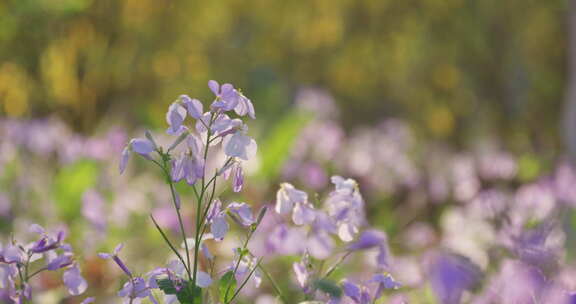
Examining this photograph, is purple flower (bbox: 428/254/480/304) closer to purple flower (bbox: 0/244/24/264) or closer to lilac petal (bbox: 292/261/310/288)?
lilac petal (bbox: 292/261/310/288)

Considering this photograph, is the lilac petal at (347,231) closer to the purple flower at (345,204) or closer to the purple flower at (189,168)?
the purple flower at (345,204)

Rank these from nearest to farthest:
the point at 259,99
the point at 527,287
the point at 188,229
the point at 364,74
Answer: the point at 527,287 < the point at 188,229 < the point at 259,99 < the point at 364,74

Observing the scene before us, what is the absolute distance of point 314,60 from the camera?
7000mm

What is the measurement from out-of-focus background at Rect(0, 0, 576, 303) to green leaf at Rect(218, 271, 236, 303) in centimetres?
49

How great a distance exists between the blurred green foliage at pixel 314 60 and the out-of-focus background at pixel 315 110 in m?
0.01

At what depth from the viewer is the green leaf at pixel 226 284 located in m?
1.10

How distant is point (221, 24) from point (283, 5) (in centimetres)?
65

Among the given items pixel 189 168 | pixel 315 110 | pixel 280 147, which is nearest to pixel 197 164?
pixel 189 168

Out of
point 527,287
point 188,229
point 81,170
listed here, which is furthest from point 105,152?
point 527,287

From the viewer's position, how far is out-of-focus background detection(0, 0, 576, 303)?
9.75 ft

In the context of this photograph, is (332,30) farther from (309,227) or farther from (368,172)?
(309,227)

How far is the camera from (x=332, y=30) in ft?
22.3

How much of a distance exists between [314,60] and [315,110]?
2864mm

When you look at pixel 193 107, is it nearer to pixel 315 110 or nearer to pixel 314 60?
pixel 315 110
